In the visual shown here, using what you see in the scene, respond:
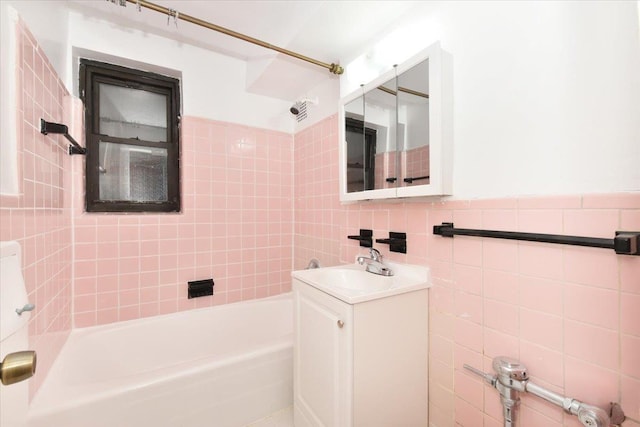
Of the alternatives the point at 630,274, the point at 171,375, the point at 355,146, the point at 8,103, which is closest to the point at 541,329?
the point at 630,274

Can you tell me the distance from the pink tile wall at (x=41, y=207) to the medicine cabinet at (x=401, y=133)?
141cm

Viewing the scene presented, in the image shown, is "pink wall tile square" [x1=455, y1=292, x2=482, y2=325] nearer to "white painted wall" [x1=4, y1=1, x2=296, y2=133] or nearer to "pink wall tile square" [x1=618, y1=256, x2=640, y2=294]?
"pink wall tile square" [x1=618, y1=256, x2=640, y2=294]

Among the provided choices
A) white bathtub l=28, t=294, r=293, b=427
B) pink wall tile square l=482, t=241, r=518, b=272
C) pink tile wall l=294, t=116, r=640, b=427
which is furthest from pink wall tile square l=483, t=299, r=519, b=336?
white bathtub l=28, t=294, r=293, b=427

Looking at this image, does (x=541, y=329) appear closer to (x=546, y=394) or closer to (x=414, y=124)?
(x=546, y=394)

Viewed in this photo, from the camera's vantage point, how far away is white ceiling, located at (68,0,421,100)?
1347 millimetres

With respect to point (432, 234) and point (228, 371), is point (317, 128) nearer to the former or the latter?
point (432, 234)

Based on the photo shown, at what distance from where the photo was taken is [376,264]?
140cm

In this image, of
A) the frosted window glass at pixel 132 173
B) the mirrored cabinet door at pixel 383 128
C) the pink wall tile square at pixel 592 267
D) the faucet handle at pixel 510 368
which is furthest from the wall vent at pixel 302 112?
the faucet handle at pixel 510 368

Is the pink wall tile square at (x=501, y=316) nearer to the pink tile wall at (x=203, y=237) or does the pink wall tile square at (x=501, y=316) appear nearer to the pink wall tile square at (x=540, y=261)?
the pink wall tile square at (x=540, y=261)

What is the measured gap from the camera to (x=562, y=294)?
0.82 metres

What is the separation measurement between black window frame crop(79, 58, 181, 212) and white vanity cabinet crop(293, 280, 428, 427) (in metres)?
1.33

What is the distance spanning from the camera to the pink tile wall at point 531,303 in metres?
0.73

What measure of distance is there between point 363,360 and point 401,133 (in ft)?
3.42

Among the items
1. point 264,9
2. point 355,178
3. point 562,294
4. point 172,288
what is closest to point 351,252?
point 355,178
